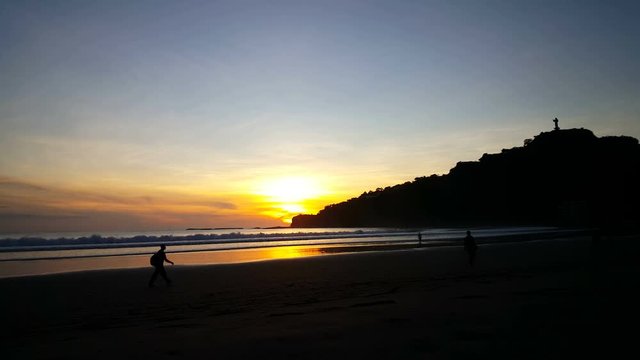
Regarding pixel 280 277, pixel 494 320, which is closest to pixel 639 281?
pixel 494 320

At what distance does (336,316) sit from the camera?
984 cm

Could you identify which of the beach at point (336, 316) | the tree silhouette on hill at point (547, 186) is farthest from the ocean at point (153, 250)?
the tree silhouette on hill at point (547, 186)

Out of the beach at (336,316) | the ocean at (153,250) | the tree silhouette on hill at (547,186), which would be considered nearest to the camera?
the beach at (336,316)

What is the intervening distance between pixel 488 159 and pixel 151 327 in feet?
480

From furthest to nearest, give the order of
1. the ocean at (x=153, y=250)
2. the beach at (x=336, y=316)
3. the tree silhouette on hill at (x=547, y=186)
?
the tree silhouette on hill at (x=547, y=186) < the ocean at (x=153, y=250) < the beach at (x=336, y=316)

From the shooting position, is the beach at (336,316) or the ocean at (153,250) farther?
the ocean at (153,250)

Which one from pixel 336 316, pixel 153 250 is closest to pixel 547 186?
pixel 153 250

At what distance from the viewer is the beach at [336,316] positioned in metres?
7.04

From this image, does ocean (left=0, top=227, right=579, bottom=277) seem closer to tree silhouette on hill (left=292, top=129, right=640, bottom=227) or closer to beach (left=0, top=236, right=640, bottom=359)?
beach (left=0, top=236, right=640, bottom=359)

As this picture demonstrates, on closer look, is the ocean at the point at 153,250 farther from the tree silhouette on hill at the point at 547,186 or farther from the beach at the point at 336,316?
the tree silhouette on hill at the point at 547,186

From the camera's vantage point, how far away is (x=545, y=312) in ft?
30.2

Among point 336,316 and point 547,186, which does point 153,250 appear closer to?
point 336,316

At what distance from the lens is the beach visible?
23.1 ft

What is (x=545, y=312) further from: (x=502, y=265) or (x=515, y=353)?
(x=502, y=265)
